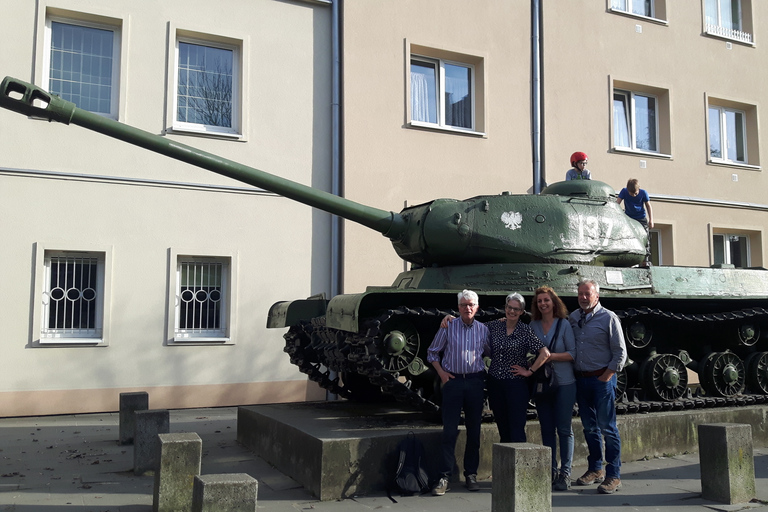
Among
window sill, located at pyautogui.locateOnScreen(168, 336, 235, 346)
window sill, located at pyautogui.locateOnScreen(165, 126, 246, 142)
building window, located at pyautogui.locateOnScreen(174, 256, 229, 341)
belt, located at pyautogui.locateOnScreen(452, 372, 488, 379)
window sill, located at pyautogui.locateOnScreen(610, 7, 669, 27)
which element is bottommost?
belt, located at pyautogui.locateOnScreen(452, 372, 488, 379)

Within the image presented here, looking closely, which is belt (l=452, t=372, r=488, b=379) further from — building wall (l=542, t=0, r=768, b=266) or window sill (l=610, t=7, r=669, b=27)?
window sill (l=610, t=7, r=669, b=27)

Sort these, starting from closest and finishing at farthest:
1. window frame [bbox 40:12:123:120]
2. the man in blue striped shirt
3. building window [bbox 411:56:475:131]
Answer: the man in blue striped shirt < window frame [bbox 40:12:123:120] < building window [bbox 411:56:475:131]

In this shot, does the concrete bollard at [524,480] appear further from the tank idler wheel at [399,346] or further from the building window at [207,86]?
the building window at [207,86]

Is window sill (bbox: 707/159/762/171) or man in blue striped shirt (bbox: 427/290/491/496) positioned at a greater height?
window sill (bbox: 707/159/762/171)

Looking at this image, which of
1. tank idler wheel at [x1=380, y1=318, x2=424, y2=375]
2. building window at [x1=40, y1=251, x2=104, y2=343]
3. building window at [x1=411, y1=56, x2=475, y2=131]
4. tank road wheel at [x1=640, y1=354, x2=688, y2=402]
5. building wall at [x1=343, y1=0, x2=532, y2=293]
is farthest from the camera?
building window at [x1=411, y1=56, x2=475, y2=131]

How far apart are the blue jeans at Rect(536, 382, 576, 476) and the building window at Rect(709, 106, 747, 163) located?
12483 millimetres

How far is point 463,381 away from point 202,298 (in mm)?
A: 6905

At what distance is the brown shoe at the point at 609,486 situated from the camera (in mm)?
6285

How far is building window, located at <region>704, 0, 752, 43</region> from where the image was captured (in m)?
17.1

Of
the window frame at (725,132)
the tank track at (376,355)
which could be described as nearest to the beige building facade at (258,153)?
the window frame at (725,132)

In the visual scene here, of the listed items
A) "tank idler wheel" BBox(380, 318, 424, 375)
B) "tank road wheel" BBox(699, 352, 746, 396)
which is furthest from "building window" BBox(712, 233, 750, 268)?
"tank idler wheel" BBox(380, 318, 424, 375)

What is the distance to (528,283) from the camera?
25.4 feet

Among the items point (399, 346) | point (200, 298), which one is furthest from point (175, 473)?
point (200, 298)

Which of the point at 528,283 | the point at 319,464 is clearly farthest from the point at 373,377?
the point at 528,283
